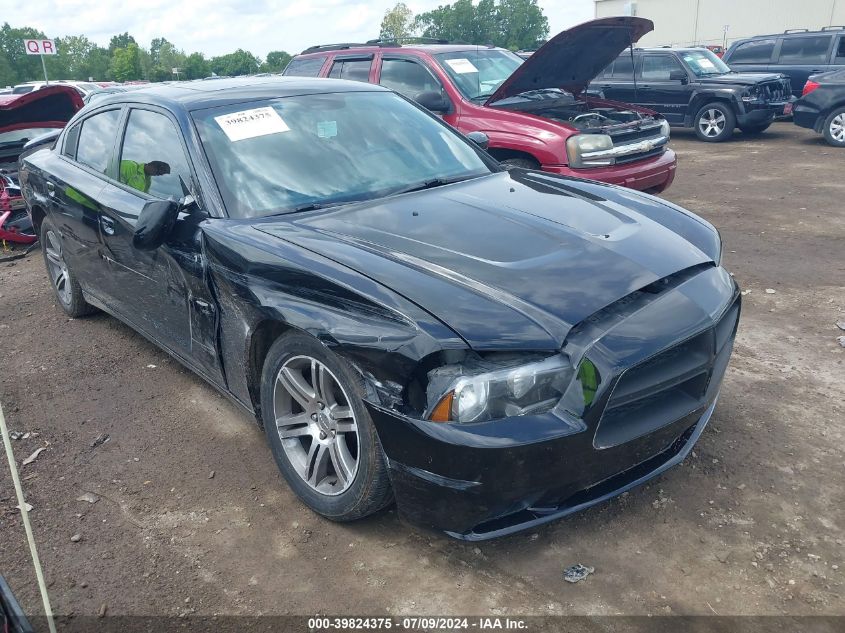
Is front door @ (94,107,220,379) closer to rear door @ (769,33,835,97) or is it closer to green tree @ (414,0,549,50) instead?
rear door @ (769,33,835,97)

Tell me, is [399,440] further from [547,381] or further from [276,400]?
[276,400]

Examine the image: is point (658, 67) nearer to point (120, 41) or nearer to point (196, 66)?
point (196, 66)

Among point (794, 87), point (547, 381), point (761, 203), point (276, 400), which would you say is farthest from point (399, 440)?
point (794, 87)

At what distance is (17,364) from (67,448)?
1448 mm

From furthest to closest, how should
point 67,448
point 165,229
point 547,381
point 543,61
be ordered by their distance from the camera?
point 543,61, point 67,448, point 165,229, point 547,381

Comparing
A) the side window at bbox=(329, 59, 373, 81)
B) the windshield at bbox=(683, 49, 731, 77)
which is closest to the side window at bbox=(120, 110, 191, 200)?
the side window at bbox=(329, 59, 373, 81)

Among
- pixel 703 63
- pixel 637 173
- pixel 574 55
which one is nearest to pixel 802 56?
pixel 703 63

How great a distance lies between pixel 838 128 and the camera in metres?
11.6

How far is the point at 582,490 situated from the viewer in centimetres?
249

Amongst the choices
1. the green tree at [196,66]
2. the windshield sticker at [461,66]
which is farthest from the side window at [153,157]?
the green tree at [196,66]

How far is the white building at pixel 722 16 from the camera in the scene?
115ft

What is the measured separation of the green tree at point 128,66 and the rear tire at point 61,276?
98149 millimetres

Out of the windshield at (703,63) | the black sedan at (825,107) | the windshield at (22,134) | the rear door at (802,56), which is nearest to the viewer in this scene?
the windshield at (22,134)

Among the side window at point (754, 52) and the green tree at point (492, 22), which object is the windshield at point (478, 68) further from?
the green tree at point (492, 22)
